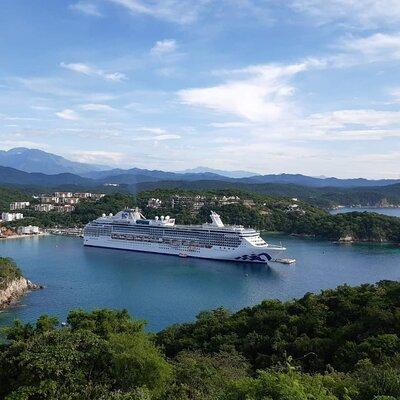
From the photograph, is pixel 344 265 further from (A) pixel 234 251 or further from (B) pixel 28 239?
(B) pixel 28 239

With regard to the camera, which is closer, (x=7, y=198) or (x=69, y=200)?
(x=7, y=198)

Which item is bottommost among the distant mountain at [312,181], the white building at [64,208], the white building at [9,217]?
the white building at [9,217]

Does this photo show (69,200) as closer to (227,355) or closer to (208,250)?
(208,250)

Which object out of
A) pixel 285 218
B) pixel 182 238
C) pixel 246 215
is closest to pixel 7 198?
pixel 246 215

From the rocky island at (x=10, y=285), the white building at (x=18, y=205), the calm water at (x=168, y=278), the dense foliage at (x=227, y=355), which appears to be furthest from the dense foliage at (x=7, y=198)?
the dense foliage at (x=227, y=355)

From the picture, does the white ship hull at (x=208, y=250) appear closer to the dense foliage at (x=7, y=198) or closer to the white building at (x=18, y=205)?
the white building at (x=18, y=205)

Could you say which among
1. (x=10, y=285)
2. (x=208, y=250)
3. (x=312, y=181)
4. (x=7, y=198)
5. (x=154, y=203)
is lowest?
(x=10, y=285)

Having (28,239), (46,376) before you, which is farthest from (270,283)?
(28,239)

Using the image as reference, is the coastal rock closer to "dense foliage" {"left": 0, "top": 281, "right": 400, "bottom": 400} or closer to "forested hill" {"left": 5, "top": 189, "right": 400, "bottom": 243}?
"dense foliage" {"left": 0, "top": 281, "right": 400, "bottom": 400}
